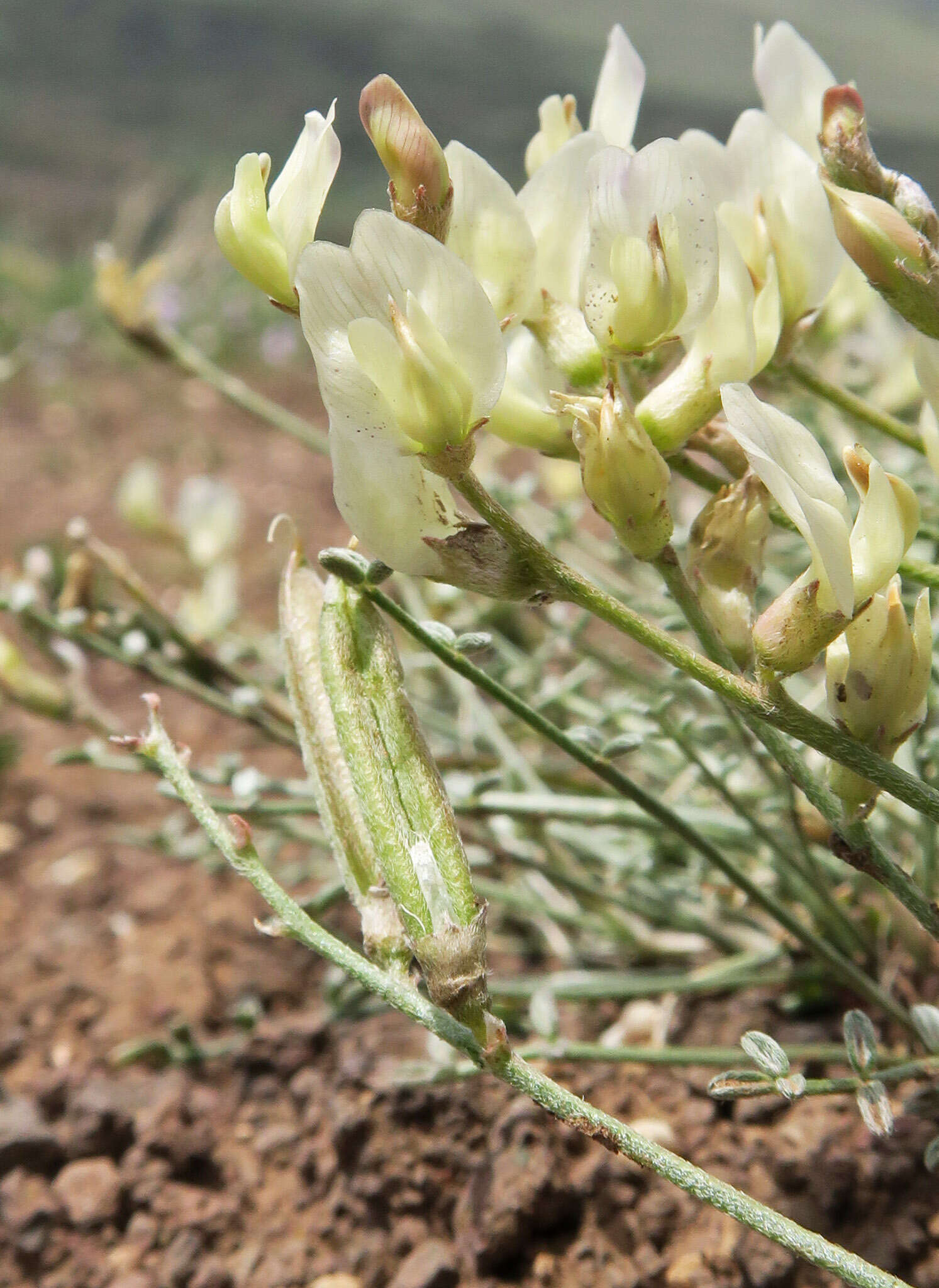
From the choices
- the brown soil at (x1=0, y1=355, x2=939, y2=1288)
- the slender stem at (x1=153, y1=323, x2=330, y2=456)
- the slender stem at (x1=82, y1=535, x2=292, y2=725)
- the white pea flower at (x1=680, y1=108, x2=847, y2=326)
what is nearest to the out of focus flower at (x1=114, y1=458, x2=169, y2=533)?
the slender stem at (x1=153, y1=323, x2=330, y2=456)

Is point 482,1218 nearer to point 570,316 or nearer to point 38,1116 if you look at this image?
point 38,1116

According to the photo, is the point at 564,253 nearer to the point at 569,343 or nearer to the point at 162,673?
the point at 569,343

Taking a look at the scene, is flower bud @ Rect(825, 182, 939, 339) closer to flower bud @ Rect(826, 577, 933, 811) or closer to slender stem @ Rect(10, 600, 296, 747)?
flower bud @ Rect(826, 577, 933, 811)

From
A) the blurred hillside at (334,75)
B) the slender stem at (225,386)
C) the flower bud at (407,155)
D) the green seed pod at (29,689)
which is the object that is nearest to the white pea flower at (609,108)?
the flower bud at (407,155)

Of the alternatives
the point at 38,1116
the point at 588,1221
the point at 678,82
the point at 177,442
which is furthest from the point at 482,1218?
the point at 678,82

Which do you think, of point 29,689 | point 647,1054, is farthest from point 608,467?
point 29,689

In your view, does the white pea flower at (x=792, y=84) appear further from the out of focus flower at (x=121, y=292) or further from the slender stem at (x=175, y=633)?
the out of focus flower at (x=121, y=292)

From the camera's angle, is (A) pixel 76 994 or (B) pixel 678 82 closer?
(A) pixel 76 994
